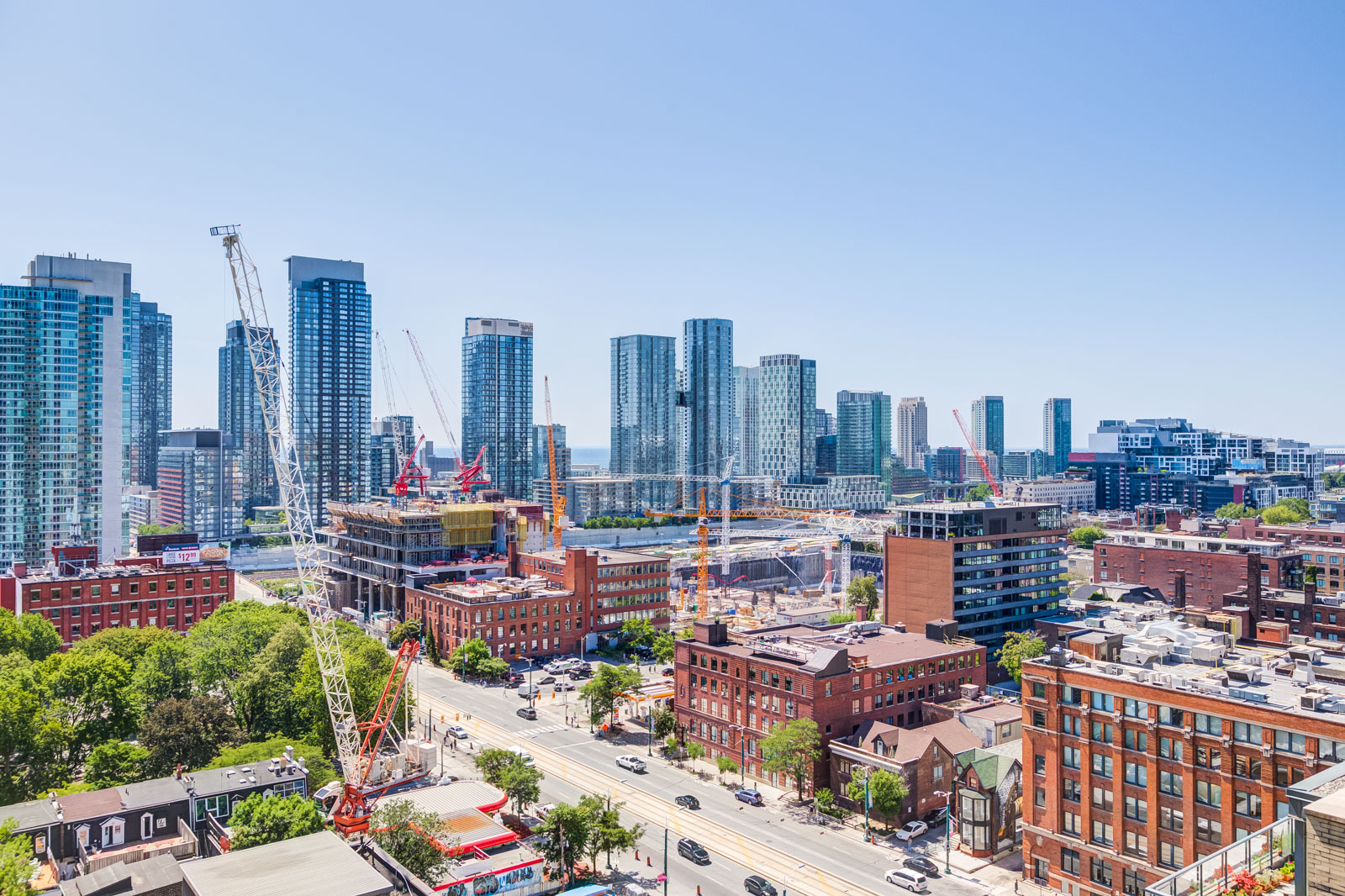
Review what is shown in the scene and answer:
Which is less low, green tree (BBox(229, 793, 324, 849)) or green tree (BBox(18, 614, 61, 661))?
green tree (BBox(18, 614, 61, 661))

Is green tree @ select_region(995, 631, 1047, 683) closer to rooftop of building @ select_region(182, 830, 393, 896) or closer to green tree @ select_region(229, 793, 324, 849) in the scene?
green tree @ select_region(229, 793, 324, 849)

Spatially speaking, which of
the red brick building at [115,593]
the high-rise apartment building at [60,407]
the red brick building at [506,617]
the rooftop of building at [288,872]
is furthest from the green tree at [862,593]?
the high-rise apartment building at [60,407]

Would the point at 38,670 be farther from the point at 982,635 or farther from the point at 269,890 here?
the point at 982,635

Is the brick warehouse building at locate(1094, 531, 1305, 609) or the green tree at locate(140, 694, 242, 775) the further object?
the brick warehouse building at locate(1094, 531, 1305, 609)

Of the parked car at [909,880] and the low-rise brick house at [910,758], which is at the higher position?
the low-rise brick house at [910,758]

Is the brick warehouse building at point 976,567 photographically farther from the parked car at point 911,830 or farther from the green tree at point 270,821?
the green tree at point 270,821

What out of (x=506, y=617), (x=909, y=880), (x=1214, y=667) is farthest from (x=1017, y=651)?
(x=506, y=617)

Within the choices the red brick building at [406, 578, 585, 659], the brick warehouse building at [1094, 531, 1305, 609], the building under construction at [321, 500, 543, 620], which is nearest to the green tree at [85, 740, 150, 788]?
the red brick building at [406, 578, 585, 659]
